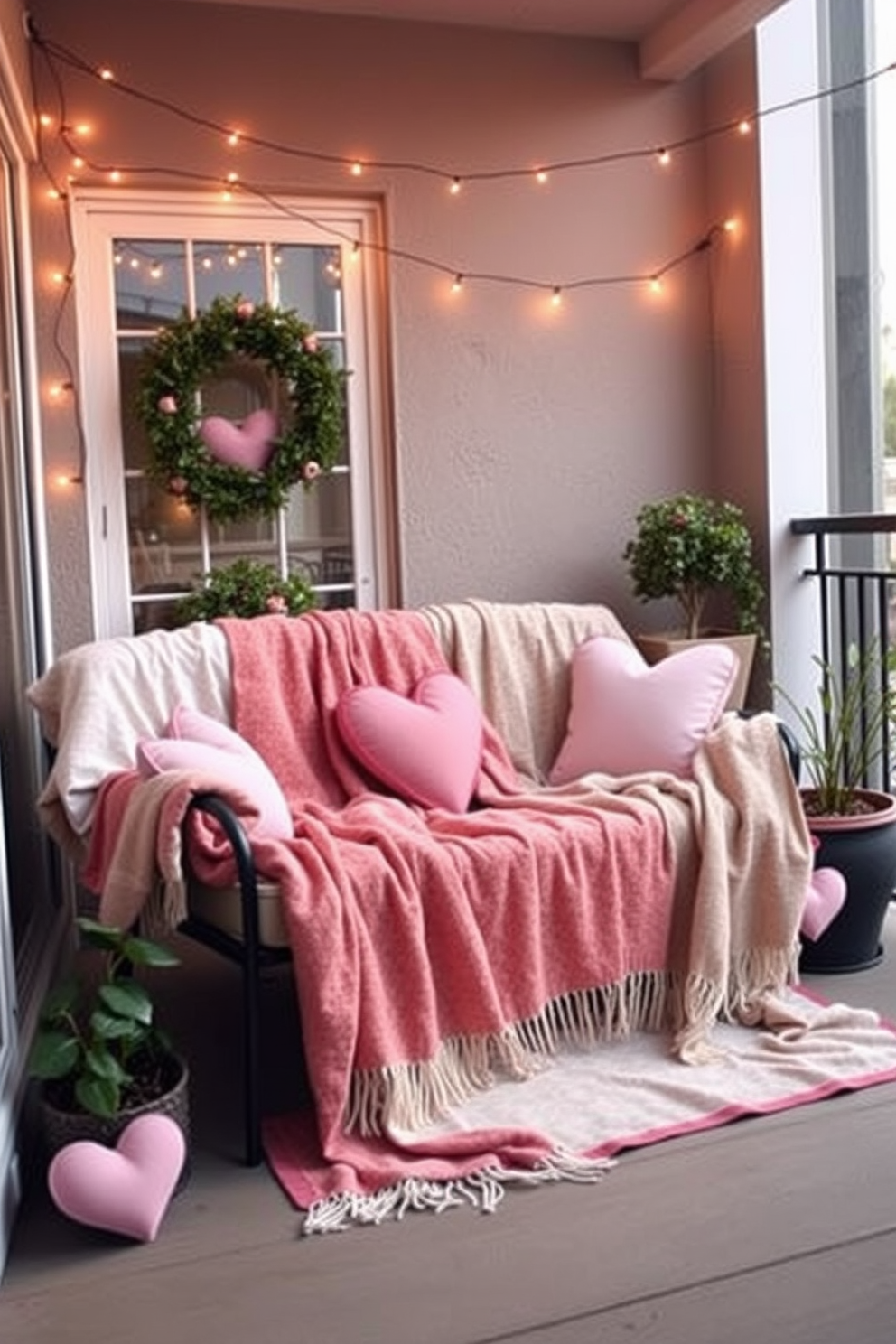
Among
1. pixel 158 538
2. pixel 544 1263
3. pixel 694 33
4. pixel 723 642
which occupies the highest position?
pixel 694 33

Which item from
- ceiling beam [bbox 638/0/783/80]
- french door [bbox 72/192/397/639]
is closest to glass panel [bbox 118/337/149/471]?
french door [bbox 72/192/397/639]

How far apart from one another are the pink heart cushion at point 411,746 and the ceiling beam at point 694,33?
2.14m

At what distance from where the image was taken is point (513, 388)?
380cm

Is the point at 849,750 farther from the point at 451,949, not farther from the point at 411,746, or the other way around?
the point at 451,949

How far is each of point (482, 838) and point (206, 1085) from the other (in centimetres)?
77

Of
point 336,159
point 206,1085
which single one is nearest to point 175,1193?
point 206,1085

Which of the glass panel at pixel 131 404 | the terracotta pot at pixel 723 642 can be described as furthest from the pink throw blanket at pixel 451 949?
the glass panel at pixel 131 404

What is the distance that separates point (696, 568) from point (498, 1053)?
1718 millimetres

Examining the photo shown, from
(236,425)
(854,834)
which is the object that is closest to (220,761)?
(236,425)

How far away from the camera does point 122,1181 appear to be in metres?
1.93

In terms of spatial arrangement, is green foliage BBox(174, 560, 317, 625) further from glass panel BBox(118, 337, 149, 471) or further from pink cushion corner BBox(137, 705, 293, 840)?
pink cushion corner BBox(137, 705, 293, 840)

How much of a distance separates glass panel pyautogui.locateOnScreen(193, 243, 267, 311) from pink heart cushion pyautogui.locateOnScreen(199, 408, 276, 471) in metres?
0.35

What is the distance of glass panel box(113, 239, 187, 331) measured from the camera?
3.47 m

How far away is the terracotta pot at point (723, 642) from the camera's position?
357 centimetres
